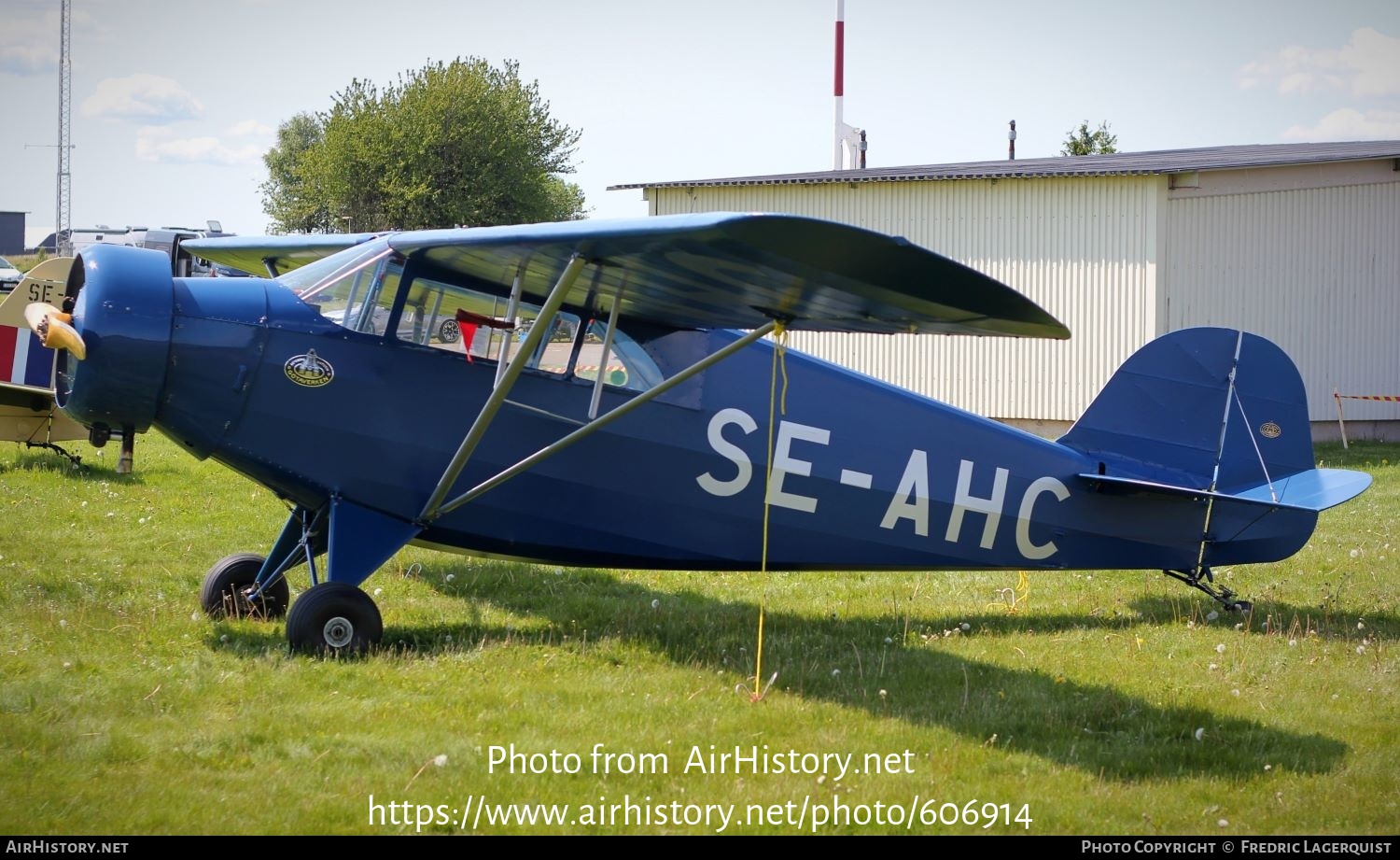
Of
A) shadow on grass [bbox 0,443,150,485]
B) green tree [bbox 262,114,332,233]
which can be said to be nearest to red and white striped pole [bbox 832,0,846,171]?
shadow on grass [bbox 0,443,150,485]

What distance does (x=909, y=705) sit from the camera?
657 centimetres

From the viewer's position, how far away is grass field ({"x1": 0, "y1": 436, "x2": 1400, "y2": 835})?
5.00 meters

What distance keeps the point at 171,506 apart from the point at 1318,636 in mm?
9832

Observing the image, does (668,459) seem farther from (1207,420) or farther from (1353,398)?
(1353,398)

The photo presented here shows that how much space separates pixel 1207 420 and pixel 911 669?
3.05 m

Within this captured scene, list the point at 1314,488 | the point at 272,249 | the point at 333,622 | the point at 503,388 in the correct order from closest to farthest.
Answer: the point at 503,388 → the point at 333,622 → the point at 1314,488 → the point at 272,249

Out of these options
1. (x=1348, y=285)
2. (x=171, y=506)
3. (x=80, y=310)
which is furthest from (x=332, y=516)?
(x=1348, y=285)

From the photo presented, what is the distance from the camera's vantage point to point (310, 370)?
698 cm

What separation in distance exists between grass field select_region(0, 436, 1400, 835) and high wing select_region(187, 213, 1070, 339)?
208 centimetres

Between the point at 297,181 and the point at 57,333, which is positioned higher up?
the point at 297,181

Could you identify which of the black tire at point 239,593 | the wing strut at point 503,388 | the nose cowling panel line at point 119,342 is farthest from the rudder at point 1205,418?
the nose cowling panel line at point 119,342

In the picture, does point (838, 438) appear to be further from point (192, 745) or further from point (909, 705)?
point (192, 745)

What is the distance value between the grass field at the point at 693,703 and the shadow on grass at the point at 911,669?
0.10ft

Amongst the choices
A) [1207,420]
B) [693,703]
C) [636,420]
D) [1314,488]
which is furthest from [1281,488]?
[693,703]
